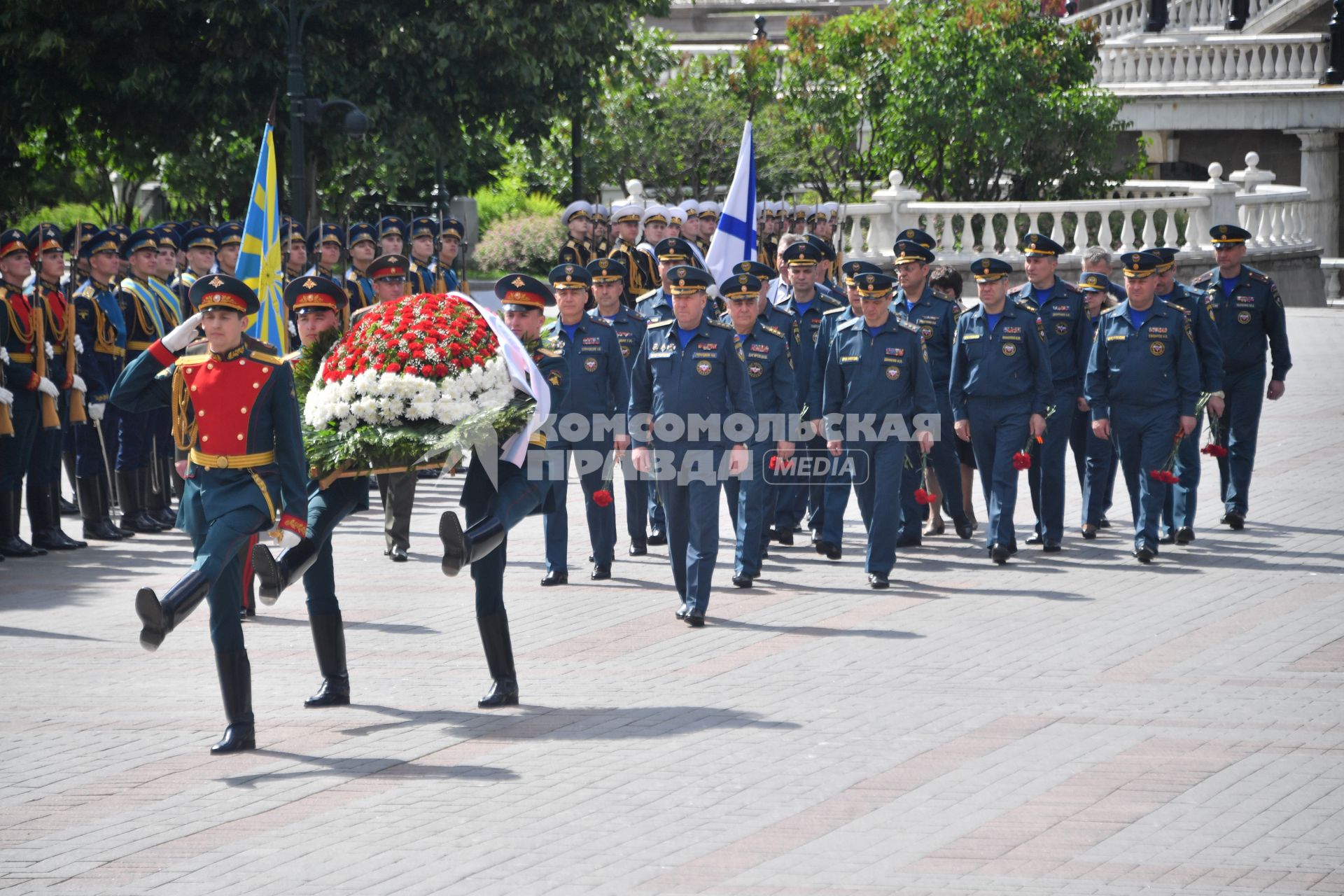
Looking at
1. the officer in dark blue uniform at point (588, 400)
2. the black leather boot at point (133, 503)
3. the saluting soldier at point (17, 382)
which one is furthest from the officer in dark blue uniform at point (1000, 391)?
the saluting soldier at point (17, 382)

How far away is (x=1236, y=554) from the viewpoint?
12500mm

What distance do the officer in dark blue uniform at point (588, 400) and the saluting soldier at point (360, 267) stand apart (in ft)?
11.8

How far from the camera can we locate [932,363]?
44.0 feet

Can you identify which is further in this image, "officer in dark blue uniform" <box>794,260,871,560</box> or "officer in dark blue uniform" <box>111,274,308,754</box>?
"officer in dark blue uniform" <box>794,260,871,560</box>

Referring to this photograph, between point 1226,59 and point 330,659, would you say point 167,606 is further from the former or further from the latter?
point 1226,59

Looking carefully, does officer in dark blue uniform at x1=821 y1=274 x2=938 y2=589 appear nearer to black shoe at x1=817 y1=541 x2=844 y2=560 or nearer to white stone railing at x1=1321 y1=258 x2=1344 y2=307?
black shoe at x1=817 y1=541 x2=844 y2=560

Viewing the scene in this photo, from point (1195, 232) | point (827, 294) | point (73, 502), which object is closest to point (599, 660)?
point (827, 294)

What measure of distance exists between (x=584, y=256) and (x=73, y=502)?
6824mm

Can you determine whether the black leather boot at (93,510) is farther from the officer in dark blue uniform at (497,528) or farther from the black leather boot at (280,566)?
the officer in dark blue uniform at (497,528)

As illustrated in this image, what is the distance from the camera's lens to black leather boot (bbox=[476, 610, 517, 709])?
873 centimetres

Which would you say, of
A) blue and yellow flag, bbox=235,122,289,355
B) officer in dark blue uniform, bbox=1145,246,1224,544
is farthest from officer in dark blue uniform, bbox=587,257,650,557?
officer in dark blue uniform, bbox=1145,246,1224,544

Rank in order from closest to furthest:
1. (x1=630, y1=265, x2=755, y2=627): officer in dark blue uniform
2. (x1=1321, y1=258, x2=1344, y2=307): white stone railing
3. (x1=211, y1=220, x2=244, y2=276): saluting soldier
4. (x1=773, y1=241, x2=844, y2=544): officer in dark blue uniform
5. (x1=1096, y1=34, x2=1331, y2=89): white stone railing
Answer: (x1=630, y1=265, x2=755, y2=627): officer in dark blue uniform
(x1=773, y1=241, x2=844, y2=544): officer in dark blue uniform
(x1=211, y1=220, x2=244, y2=276): saluting soldier
(x1=1321, y1=258, x2=1344, y2=307): white stone railing
(x1=1096, y1=34, x2=1331, y2=89): white stone railing

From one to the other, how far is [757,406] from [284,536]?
4.87 m

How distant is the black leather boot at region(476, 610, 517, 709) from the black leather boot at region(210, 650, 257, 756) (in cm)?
118
